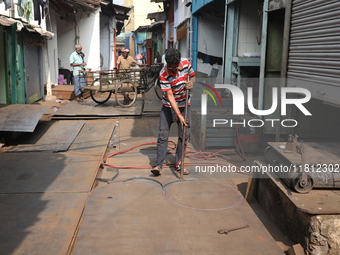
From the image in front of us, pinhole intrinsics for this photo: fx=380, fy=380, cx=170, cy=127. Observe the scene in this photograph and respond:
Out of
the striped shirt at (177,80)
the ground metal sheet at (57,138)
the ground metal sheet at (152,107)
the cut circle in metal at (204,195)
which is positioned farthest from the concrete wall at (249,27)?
the cut circle in metal at (204,195)

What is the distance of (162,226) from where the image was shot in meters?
3.74

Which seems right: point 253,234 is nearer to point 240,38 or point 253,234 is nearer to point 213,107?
point 213,107

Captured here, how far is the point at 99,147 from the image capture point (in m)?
7.12

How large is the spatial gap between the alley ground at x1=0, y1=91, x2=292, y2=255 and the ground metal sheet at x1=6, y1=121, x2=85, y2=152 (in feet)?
0.25

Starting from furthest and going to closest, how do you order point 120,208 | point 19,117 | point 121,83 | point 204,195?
point 121,83, point 19,117, point 204,195, point 120,208

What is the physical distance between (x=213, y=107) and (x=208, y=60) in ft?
22.9

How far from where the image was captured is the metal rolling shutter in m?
4.97

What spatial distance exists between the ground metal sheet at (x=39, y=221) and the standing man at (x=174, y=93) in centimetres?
147

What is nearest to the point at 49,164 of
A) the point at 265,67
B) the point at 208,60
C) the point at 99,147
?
the point at 99,147

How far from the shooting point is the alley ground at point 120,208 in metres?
3.42

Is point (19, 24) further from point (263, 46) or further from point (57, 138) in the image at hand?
point (263, 46)

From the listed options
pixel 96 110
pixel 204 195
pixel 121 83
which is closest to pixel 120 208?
pixel 204 195

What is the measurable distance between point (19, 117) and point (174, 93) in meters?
3.59

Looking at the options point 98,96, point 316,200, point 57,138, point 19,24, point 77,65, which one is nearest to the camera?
point 316,200
